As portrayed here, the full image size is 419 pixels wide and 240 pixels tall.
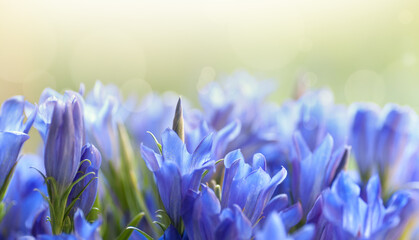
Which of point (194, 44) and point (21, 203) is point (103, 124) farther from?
point (194, 44)

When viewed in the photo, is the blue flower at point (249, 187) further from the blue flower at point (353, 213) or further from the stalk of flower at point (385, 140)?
the stalk of flower at point (385, 140)

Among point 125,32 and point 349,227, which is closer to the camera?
point 349,227

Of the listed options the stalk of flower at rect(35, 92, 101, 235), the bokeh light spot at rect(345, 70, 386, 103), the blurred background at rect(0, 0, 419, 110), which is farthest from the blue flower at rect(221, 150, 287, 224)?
the blurred background at rect(0, 0, 419, 110)

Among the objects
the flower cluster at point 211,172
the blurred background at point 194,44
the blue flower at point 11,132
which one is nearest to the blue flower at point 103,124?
the flower cluster at point 211,172

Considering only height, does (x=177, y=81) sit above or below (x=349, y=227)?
below

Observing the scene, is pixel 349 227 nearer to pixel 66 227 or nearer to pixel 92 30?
pixel 66 227

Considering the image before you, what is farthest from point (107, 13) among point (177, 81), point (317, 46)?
point (317, 46)

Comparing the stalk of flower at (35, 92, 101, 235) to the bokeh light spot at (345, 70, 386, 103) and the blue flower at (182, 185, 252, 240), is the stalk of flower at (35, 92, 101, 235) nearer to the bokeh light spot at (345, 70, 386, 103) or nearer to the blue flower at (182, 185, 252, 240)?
the blue flower at (182, 185, 252, 240)

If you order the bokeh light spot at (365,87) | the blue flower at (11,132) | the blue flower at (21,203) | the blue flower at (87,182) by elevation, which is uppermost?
the blue flower at (11,132)
